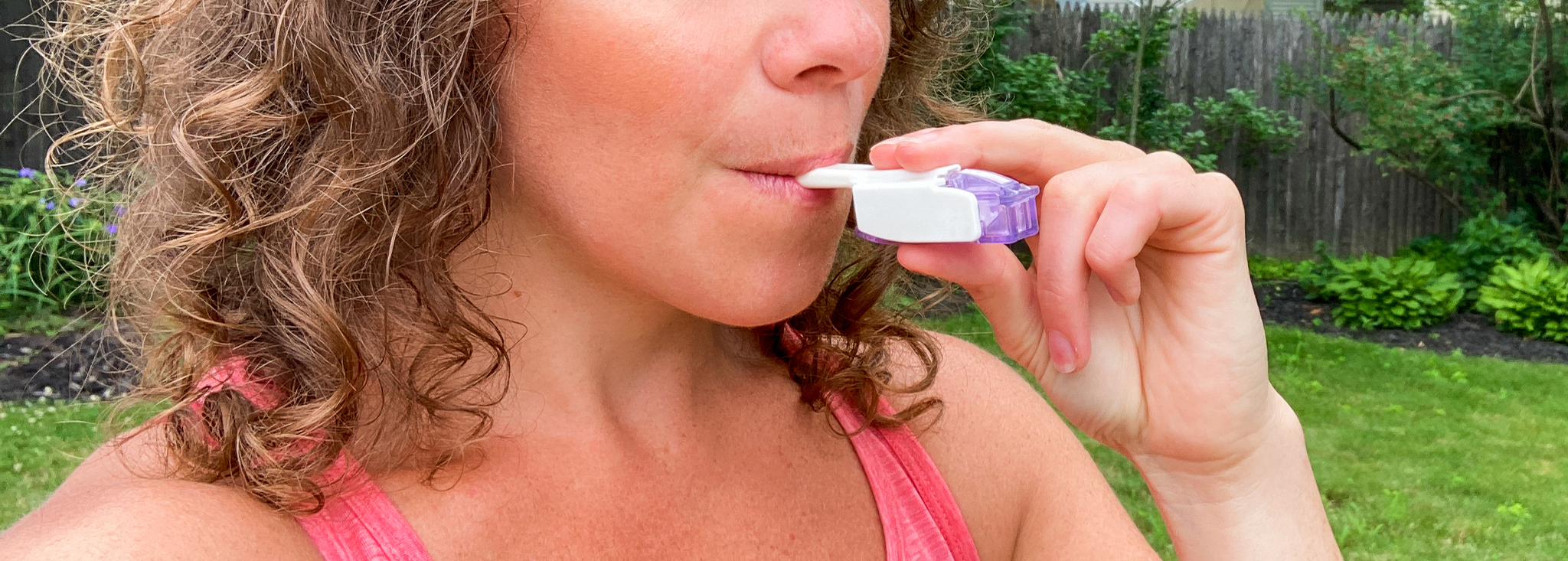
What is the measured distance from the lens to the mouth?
1.21m

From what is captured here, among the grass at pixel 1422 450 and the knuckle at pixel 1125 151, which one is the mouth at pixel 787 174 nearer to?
the knuckle at pixel 1125 151

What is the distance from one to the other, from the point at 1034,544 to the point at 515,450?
72cm

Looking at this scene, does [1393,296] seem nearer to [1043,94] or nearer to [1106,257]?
[1043,94]

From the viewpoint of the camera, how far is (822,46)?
3.92 ft

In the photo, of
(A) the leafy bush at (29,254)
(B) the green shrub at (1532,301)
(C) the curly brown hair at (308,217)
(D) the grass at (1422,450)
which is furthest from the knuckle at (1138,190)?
(B) the green shrub at (1532,301)

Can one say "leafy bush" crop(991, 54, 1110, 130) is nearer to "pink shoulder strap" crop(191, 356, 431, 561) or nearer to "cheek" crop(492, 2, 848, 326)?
"cheek" crop(492, 2, 848, 326)

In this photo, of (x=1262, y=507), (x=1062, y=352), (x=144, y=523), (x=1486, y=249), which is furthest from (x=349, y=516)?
(x=1486, y=249)

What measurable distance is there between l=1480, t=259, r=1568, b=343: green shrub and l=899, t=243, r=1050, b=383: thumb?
787 cm

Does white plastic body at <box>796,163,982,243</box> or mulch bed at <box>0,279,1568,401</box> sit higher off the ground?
white plastic body at <box>796,163,982,243</box>

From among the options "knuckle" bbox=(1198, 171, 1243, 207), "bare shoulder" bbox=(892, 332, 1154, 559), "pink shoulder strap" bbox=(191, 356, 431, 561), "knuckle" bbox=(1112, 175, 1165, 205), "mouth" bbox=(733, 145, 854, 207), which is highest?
"mouth" bbox=(733, 145, 854, 207)

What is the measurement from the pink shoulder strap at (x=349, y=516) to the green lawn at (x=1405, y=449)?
2.74 metres

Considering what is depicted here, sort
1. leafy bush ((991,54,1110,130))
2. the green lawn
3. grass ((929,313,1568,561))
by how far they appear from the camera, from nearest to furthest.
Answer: the green lawn, grass ((929,313,1568,561)), leafy bush ((991,54,1110,130))

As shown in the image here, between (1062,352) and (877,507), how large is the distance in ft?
1.01

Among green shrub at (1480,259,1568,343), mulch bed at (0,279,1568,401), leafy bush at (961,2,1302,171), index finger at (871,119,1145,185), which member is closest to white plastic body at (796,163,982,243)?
index finger at (871,119,1145,185)
